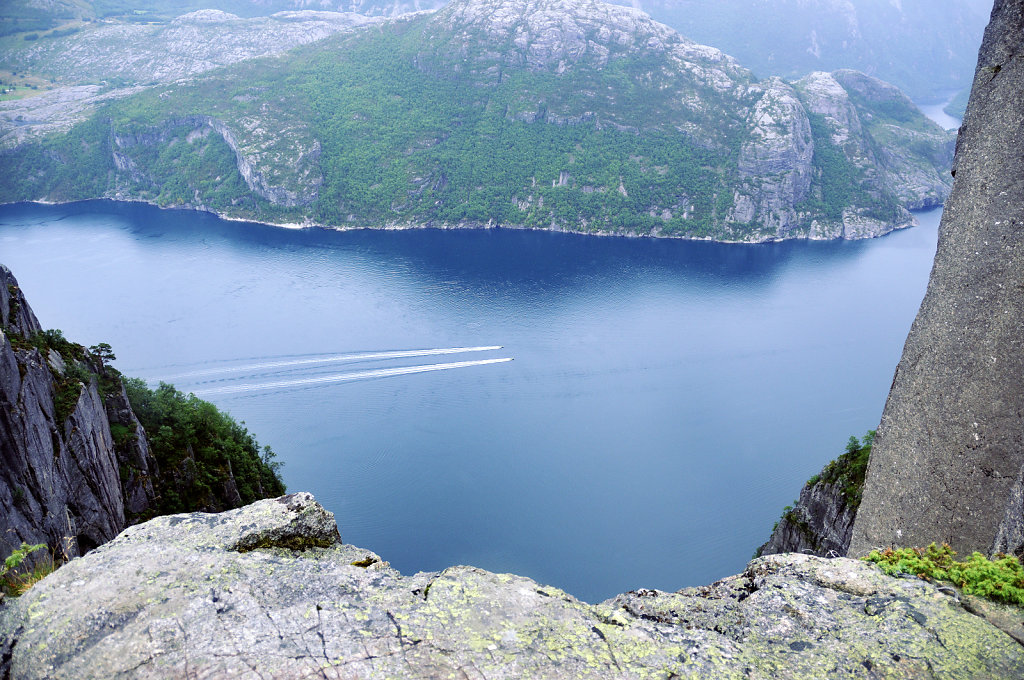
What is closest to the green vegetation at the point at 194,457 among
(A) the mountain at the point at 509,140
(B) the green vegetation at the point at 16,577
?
(B) the green vegetation at the point at 16,577

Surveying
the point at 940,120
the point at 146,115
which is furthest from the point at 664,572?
the point at 940,120

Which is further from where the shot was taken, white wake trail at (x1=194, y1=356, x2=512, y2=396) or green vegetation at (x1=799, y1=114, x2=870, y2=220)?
green vegetation at (x1=799, y1=114, x2=870, y2=220)

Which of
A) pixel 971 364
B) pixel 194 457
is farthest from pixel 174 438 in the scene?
pixel 971 364

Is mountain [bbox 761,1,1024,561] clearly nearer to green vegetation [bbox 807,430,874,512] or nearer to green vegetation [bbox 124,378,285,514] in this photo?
green vegetation [bbox 807,430,874,512]

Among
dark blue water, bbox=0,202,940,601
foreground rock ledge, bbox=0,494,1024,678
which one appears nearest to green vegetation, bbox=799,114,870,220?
dark blue water, bbox=0,202,940,601

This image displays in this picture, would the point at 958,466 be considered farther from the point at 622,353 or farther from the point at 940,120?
the point at 940,120

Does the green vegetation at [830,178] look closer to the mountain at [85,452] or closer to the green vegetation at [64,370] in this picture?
the mountain at [85,452]

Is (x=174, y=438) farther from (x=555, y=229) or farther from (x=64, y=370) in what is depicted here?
(x=555, y=229)
